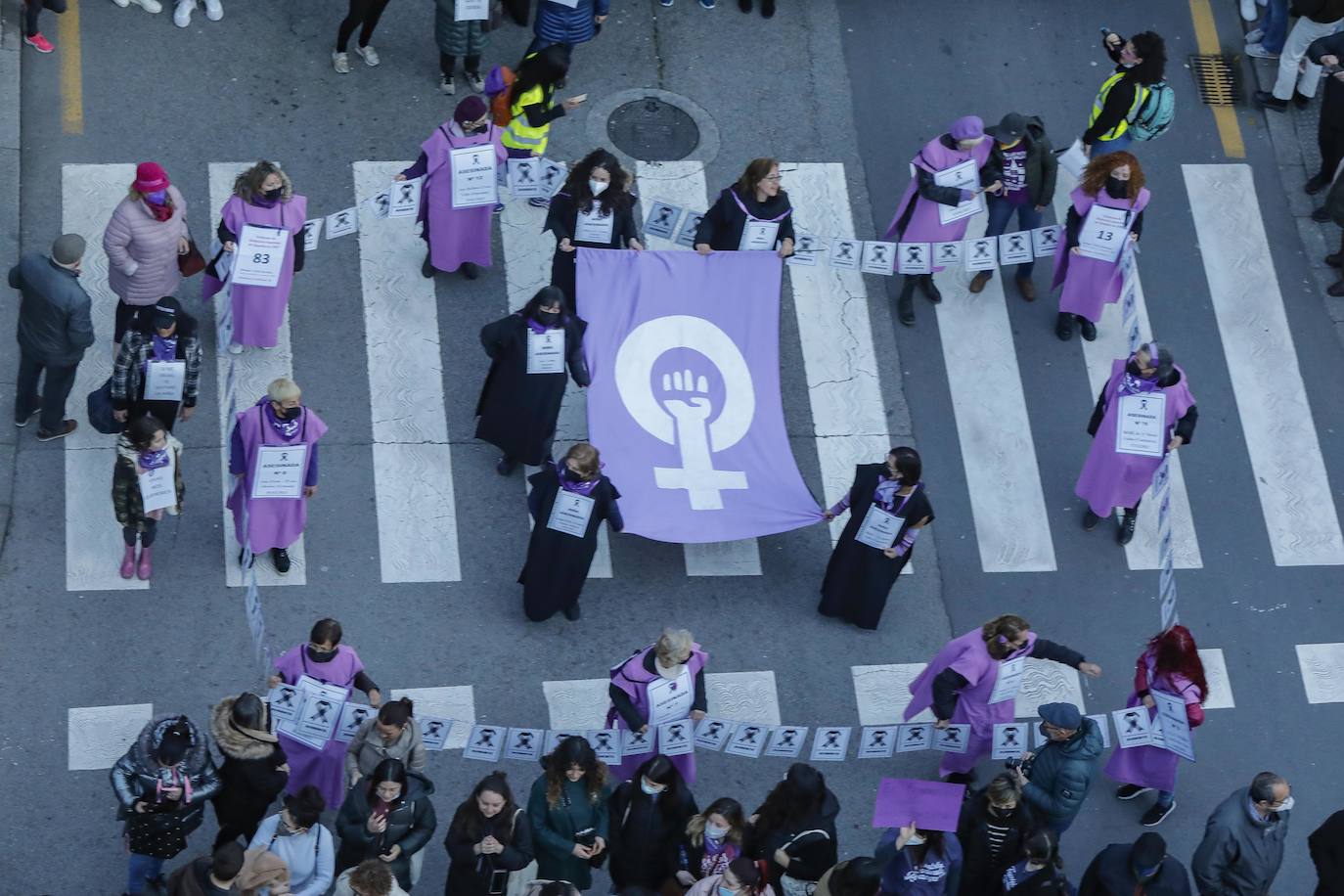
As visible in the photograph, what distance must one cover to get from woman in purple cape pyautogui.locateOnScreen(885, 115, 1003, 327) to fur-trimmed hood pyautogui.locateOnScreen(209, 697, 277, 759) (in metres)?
7.05

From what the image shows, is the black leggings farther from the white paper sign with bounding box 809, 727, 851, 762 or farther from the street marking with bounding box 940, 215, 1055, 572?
the white paper sign with bounding box 809, 727, 851, 762

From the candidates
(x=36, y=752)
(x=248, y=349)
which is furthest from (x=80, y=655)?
(x=248, y=349)

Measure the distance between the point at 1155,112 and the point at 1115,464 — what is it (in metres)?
3.31

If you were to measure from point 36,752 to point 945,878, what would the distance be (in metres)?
5.82

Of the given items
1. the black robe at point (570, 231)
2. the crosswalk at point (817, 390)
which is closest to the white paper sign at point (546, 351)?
the black robe at point (570, 231)

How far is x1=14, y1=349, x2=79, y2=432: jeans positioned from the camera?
15258 millimetres

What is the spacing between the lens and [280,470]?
48.4ft

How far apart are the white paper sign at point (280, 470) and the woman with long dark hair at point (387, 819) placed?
278cm

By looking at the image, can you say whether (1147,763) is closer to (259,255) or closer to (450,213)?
(450,213)

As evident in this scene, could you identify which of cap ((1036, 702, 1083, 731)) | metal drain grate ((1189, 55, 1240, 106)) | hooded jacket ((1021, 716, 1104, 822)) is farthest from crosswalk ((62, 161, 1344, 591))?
cap ((1036, 702, 1083, 731))

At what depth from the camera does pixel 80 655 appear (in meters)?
14.7

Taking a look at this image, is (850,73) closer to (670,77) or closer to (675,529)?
(670,77)

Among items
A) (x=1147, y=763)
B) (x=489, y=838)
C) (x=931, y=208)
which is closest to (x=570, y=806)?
(x=489, y=838)

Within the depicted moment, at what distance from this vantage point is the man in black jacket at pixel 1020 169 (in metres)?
17.2
